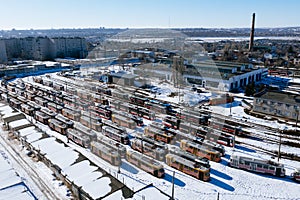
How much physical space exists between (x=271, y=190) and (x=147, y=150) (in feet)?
16.2

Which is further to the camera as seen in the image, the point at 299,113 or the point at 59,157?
the point at 299,113

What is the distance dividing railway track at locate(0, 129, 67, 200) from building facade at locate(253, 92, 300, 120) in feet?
41.8

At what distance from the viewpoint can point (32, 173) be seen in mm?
9195

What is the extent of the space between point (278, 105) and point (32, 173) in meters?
13.8

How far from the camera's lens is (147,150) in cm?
1035

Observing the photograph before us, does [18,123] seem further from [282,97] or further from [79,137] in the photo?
[282,97]

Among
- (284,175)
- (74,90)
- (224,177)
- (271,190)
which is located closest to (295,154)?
(284,175)

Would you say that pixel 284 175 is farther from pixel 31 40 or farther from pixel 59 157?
pixel 31 40

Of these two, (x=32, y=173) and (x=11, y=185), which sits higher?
(x=11, y=185)

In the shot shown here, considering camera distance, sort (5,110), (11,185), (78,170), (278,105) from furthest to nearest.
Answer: (5,110) < (278,105) < (78,170) < (11,185)

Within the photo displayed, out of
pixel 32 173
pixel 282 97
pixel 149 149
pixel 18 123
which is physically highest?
pixel 282 97

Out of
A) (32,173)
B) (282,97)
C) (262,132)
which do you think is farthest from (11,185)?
(282,97)

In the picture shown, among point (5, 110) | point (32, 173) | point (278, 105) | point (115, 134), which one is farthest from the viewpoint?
point (5, 110)

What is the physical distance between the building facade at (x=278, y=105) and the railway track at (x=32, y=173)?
1274 centimetres
